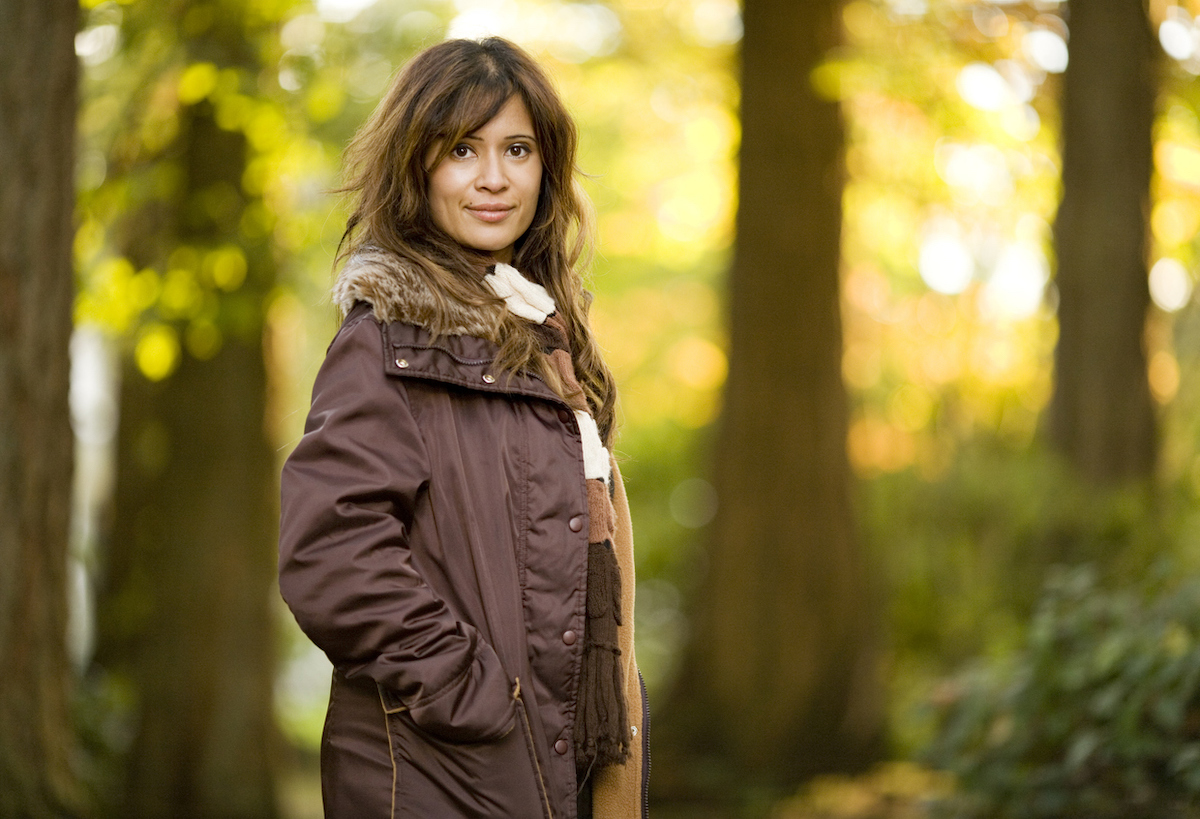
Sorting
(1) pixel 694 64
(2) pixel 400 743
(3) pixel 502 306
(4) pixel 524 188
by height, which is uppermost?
(1) pixel 694 64

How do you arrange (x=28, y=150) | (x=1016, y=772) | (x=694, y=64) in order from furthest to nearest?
(x=694, y=64) < (x=1016, y=772) < (x=28, y=150)

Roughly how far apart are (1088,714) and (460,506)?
10.5 ft

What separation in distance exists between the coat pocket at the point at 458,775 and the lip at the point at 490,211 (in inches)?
38.4

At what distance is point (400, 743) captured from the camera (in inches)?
88.4

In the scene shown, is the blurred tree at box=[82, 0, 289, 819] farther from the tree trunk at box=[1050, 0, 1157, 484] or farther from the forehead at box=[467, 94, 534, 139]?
the tree trunk at box=[1050, 0, 1157, 484]

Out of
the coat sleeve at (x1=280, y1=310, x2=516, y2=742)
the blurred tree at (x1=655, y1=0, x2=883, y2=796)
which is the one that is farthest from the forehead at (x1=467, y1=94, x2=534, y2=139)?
the blurred tree at (x1=655, y1=0, x2=883, y2=796)

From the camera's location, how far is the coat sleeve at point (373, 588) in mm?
2139

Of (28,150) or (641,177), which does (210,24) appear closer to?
(28,150)

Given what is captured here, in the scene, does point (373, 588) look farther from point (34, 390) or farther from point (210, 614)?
point (210, 614)

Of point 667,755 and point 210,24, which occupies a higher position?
point 210,24

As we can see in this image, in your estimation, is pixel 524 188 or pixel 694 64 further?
pixel 694 64

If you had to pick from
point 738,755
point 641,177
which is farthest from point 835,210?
point 641,177

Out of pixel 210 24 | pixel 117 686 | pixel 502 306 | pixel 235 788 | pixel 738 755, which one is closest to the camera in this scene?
pixel 502 306

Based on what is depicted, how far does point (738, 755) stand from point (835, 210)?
368cm
